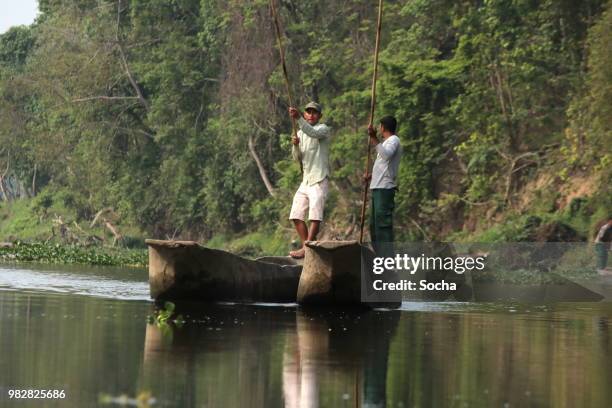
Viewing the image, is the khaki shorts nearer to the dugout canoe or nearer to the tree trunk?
the dugout canoe

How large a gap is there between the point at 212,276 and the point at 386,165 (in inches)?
88.4

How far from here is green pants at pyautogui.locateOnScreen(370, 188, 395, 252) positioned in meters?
16.8

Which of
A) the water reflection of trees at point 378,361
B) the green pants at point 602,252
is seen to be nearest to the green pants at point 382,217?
the water reflection of trees at point 378,361

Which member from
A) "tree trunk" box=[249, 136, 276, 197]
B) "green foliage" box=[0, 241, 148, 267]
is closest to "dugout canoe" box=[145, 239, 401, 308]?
"green foliage" box=[0, 241, 148, 267]

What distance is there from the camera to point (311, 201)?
1725 centimetres

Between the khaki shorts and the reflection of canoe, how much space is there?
23.7 inches

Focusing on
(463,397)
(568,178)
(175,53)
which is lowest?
(463,397)

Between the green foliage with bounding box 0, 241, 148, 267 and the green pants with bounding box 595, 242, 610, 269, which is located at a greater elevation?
the green pants with bounding box 595, 242, 610, 269

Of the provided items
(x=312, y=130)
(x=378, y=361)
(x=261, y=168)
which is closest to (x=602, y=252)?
(x=312, y=130)

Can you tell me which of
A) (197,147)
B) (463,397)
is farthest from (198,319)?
(197,147)

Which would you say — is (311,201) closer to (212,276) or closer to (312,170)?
(312,170)

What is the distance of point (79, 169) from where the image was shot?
55125mm

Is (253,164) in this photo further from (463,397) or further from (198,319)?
(463,397)

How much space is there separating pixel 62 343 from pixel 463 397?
3.74 metres
